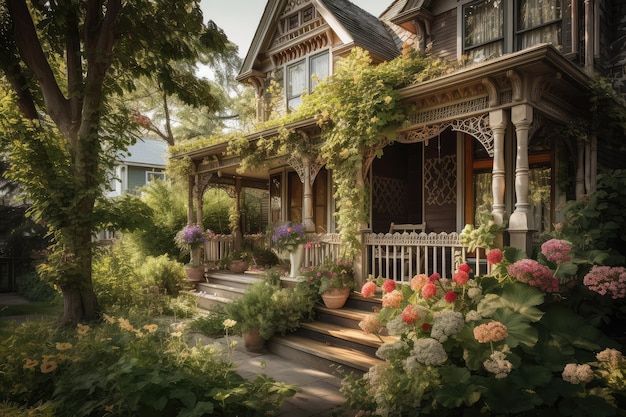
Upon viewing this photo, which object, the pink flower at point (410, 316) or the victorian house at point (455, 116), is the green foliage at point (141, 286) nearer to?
the victorian house at point (455, 116)

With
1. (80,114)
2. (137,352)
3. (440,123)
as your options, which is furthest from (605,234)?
(80,114)

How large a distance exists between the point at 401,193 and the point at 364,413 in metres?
6.74

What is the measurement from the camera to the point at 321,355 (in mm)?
5309

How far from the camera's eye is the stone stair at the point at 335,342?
5105 mm

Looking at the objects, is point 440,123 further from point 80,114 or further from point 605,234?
point 80,114

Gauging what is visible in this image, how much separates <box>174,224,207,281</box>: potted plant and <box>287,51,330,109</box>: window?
392 centimetres

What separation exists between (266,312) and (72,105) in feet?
14.6

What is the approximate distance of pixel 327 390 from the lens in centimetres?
459

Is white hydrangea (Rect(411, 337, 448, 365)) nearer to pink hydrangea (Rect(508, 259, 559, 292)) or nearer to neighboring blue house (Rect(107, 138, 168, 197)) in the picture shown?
pink hydrangea (Rect(508, 259, 559, 292))

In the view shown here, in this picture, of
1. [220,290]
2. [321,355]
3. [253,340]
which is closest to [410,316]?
[321,355]

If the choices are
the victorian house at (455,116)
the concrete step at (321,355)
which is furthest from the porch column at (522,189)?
the concrete step at (321,355)

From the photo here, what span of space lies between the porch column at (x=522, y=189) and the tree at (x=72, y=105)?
4.77 metres

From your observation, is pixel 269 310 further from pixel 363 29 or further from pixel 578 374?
pixel 363 29

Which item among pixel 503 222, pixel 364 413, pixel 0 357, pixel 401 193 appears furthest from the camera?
pixel 401 193
